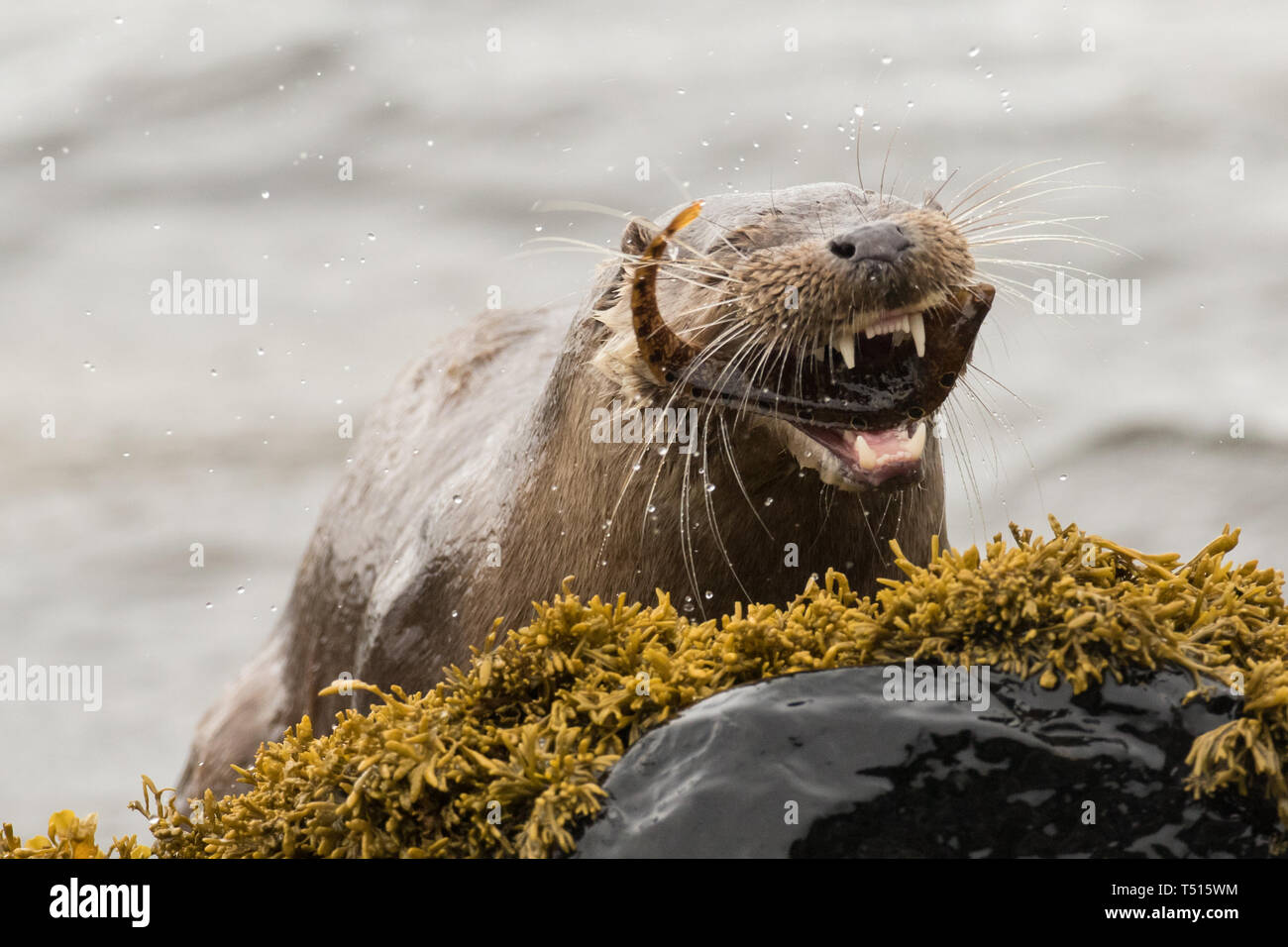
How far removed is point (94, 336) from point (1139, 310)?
5.95 metres

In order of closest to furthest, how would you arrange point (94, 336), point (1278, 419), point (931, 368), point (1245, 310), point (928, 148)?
point (931, 368), point (1278, 419), point (1245, 310), point (928, 148), point (94, 336)

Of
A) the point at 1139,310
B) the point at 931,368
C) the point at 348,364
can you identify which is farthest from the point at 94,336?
the point at 931,368

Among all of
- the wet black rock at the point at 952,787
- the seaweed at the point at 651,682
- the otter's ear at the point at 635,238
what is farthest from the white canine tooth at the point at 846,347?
the wet black rock at the point at 952,787

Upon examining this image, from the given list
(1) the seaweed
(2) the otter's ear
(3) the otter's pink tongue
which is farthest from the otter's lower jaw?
(2) the otter's ear

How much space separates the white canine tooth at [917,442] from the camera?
286cm

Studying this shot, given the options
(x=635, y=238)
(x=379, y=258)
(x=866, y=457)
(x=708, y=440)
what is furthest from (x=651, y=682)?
(x=379, y=258)

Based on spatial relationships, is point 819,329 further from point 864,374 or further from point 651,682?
point 651,682

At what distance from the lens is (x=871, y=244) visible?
2828mm

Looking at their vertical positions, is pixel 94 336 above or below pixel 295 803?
above

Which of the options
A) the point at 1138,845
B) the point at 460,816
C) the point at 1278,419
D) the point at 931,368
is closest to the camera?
the point at 1138,845

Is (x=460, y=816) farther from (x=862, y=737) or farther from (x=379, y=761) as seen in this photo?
(x=862, y=737)

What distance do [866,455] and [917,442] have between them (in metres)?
0.09

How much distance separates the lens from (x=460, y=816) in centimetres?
220

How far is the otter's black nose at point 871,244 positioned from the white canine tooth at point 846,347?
134mm
